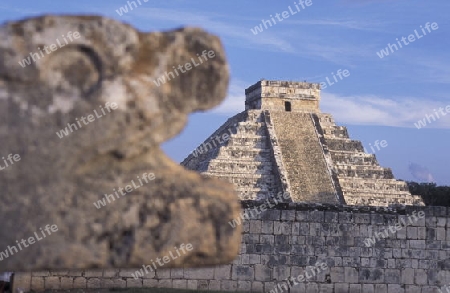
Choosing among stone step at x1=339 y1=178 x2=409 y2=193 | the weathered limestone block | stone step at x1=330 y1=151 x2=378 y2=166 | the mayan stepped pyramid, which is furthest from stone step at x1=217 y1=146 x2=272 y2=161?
the weathered limestone block

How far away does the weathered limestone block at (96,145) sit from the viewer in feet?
10.7

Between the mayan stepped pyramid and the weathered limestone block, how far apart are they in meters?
32.2

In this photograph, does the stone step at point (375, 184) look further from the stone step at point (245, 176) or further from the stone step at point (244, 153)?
the stone step at point (244, 153)

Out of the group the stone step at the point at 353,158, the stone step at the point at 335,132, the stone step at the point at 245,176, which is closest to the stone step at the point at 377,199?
the stone step at the point at 353,158

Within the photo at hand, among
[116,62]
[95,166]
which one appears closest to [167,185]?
[95,166]

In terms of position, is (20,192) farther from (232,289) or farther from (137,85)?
(232,289)

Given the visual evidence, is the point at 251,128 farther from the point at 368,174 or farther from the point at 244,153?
the point at 368,174

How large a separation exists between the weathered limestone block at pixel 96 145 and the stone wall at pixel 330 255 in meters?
10.9

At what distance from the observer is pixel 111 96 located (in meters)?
3.28

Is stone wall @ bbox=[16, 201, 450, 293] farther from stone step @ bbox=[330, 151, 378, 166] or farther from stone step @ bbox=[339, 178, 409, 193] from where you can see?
stone step @ bbox=[330, 151, 378, 166]

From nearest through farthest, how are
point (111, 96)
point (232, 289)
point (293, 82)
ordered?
point (111, 96), point (232, 289), point (293, 82)

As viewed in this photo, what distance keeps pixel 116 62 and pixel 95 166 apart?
1.40ft

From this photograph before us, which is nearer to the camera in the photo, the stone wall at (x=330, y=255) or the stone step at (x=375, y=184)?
the stone wall at (x=330, y=255)

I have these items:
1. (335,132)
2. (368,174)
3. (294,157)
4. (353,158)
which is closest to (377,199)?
(368,174)
